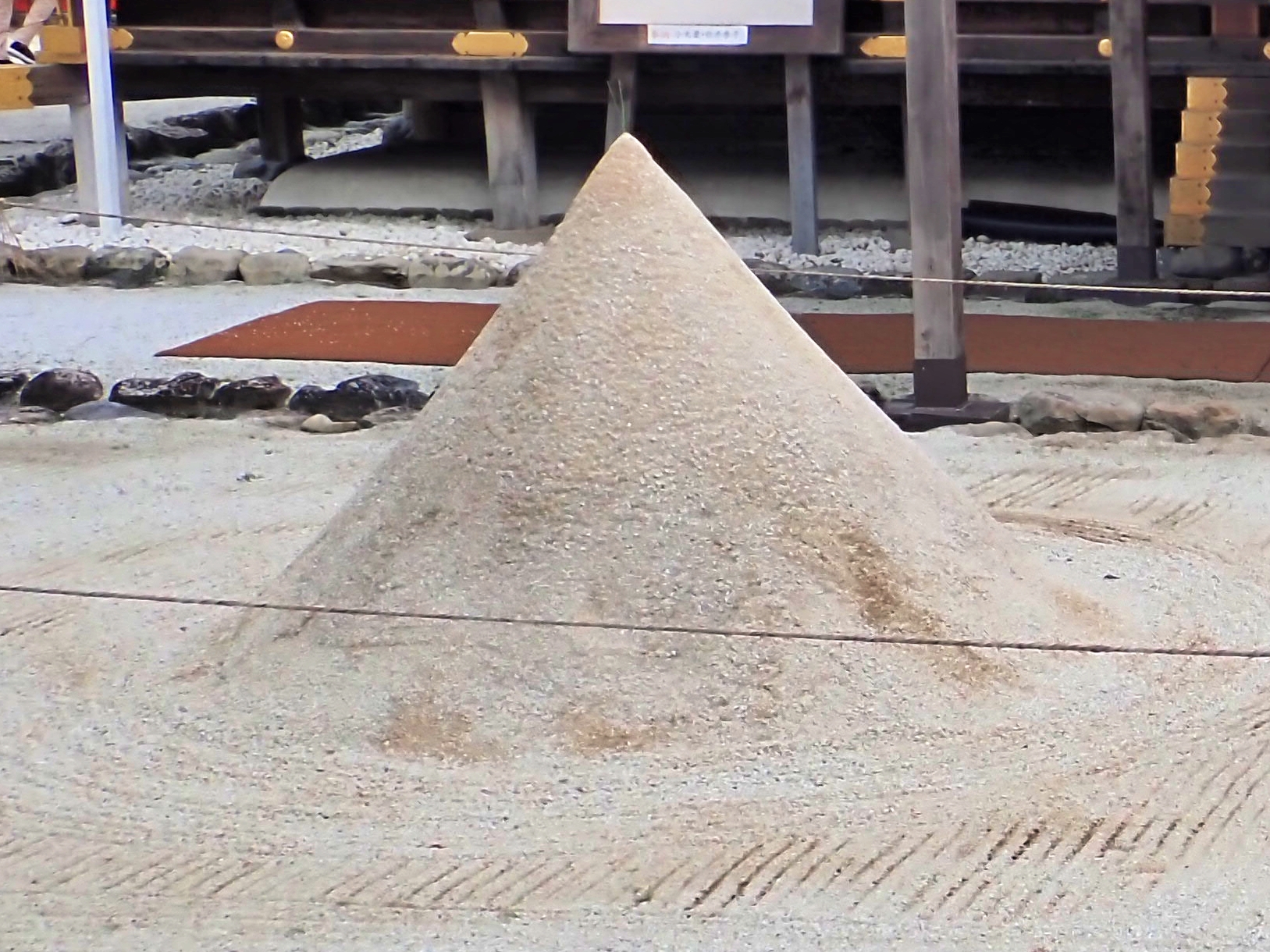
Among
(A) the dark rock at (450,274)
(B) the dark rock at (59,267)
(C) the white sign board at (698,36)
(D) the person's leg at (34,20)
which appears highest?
(D) the person's leg at (34,20)

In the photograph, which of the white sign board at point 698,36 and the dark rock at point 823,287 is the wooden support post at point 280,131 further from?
the dark rock at point 823,287

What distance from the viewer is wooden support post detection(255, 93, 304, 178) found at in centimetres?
1051

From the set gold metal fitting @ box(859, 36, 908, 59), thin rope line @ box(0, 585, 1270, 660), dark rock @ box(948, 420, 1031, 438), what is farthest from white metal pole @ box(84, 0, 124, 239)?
thin rope line @ box(0, 585, 1270, 660)

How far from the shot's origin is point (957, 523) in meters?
3.51

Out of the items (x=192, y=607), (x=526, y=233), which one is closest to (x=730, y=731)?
(x=192, y=607)

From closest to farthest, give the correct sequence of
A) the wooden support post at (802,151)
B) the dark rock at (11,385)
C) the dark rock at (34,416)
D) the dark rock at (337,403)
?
1. the dark rock at (337,403)
2. the dark rock at (34,416)
3. the dark rock at (11,385)
4. the wooden support post at (802,151)

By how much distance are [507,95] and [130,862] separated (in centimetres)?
704

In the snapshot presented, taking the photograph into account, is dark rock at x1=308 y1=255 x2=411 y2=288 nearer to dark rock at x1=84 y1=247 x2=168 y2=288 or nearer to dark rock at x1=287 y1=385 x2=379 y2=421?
dark rock at x1=84 y1=247 x2=168 y2=288

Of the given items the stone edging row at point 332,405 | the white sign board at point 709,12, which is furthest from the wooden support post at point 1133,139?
the stone edging row at point 332,405

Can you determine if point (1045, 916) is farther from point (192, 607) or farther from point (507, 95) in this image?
point (507, 95)

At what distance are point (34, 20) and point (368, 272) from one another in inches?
85.3

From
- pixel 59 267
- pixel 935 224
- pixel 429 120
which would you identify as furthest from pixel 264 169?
pixel 935 224

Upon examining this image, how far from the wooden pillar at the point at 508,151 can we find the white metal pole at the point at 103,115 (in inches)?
79.2

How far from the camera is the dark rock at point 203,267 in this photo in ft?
27.0
